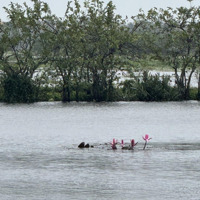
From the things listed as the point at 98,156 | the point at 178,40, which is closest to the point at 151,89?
the point at 178,40

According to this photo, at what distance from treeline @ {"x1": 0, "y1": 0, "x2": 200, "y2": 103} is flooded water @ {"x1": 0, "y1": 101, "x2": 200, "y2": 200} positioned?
4.18 metres

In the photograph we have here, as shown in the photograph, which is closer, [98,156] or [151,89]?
[98,156]

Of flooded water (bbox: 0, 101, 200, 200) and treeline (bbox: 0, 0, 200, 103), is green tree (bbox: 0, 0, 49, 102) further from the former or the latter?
flooded water (bbox: 0, 101, 200, 200)

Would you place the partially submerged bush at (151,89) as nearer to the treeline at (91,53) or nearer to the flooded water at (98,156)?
the treeline at (91,53)

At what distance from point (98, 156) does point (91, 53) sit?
19.5 m

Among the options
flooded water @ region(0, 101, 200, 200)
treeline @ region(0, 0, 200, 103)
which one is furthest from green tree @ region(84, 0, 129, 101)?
flooded water @ region(0, 101, 200, 200)

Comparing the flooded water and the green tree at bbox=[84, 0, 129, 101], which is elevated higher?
the green tree at bbox=[84, 0, 129, 101]

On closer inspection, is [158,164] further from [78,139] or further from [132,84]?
[132,84]

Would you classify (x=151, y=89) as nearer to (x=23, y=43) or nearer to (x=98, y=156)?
(x=23, y=43)

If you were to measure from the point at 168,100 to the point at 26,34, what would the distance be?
6.68 m

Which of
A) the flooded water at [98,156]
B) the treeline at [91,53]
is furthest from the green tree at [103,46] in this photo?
the flooded water at [98,156]

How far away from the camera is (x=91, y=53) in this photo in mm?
36344

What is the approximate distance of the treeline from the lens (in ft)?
117

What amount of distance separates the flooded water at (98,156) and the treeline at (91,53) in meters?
4.18
